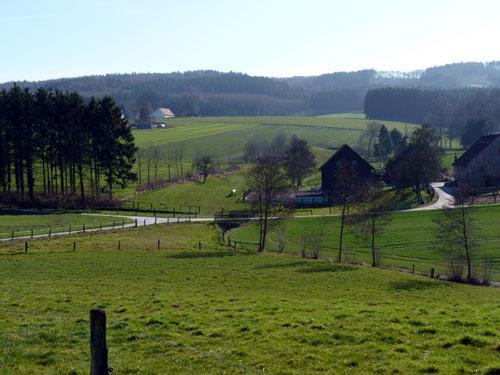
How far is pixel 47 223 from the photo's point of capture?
58688 millimetres

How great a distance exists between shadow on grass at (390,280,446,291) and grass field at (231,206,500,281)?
7620mm

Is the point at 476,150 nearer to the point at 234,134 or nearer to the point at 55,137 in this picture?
the point at 55,137

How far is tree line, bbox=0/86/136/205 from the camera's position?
7250cm

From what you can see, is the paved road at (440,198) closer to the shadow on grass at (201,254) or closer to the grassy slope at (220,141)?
the grassy slope at (220,141)

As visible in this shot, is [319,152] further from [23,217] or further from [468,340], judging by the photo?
[468,340]

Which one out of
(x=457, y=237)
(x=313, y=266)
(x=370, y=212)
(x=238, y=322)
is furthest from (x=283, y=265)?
(x=238, y=322)

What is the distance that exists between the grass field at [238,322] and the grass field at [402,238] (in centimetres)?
1289

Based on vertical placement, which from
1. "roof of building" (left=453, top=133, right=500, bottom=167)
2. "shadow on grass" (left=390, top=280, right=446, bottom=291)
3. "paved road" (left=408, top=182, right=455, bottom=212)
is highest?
"roof of building" (left=453, top=133, right=500, bottom=167)

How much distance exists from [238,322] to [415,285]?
17.7m


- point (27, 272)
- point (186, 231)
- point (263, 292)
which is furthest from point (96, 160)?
point (263, 292)

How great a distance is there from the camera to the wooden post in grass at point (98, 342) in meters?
9.32

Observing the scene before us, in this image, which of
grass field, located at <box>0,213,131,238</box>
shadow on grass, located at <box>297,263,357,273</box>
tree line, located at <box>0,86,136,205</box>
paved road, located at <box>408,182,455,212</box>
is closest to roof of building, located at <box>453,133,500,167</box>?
paved road, located at <box>408,182,455,212</box>

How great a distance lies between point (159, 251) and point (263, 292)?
712 inches

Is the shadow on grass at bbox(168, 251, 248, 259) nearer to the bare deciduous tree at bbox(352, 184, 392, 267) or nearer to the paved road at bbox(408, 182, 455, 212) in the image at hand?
the bare deciduous tree at bbox(352, 184, 392, 267)
